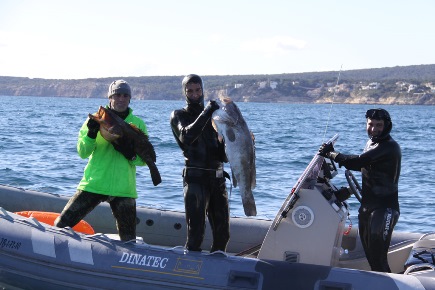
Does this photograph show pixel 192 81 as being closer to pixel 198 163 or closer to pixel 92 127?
pixel 198 163

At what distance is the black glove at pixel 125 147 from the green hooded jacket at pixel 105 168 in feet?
0.14

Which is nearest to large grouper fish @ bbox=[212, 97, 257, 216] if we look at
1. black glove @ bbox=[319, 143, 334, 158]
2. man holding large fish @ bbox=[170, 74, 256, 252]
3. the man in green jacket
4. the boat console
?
man holding large fish @ bbox=[170, 74, 256, 252]

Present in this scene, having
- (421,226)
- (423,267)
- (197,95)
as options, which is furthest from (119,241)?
(421,226)

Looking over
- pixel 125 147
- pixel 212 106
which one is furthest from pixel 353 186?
pixel 125 147

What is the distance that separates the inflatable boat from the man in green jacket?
13.0 inches

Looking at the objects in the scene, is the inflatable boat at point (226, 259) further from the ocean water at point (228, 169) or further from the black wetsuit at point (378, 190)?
the ocean water at point (228, 169)

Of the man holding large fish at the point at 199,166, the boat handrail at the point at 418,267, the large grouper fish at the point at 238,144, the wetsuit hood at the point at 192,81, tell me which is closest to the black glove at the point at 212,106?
the large grouper fish at the point at 238,144

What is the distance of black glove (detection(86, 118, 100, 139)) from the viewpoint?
6.57 meters

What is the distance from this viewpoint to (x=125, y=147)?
22.0 ft

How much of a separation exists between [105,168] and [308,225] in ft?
6.07

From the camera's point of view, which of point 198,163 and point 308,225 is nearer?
point 198,163

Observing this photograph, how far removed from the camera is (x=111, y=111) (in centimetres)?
669

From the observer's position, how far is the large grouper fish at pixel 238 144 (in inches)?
241

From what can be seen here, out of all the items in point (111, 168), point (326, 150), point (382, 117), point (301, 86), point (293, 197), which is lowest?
A: point (301, 86)
